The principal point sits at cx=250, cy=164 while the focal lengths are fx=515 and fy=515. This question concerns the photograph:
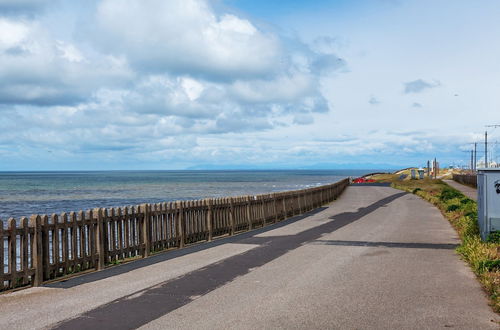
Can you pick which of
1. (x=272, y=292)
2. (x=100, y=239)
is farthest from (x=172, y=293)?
(x=100, y=239)

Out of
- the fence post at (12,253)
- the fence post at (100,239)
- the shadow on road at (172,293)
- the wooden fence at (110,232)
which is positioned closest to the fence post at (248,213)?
the wooden fence at (110,232)

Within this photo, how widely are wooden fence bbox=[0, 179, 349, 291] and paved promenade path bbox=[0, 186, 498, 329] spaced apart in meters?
0.41

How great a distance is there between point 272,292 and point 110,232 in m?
4.45

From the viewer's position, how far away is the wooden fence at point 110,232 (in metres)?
8.89

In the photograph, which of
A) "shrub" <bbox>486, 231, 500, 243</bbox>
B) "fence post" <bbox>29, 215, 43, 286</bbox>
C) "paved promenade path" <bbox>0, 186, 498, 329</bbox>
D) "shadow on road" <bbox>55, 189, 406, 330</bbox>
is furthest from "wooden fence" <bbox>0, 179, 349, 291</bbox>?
"shrub" <bbox>486, 231, 500, 243</bbox>

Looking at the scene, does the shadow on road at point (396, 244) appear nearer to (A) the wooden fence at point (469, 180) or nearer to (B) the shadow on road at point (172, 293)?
(B) the shadow on road at point (172, 293)

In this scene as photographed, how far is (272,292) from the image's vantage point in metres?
8.12

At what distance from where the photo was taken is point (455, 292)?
8.20 metres

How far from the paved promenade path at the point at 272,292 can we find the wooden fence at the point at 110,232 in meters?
0.41

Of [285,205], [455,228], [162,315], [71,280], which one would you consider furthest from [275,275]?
[285,205]

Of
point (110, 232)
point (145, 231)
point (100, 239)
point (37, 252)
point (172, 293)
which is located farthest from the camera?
point (145, 231)

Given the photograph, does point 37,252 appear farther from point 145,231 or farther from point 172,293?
point 145,231

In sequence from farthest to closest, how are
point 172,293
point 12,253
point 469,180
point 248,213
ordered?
1. point 469,180
2. point 248,213
3. point 12,253
4. point 172,293

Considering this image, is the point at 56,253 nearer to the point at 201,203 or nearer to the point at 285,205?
the point at 201,203
